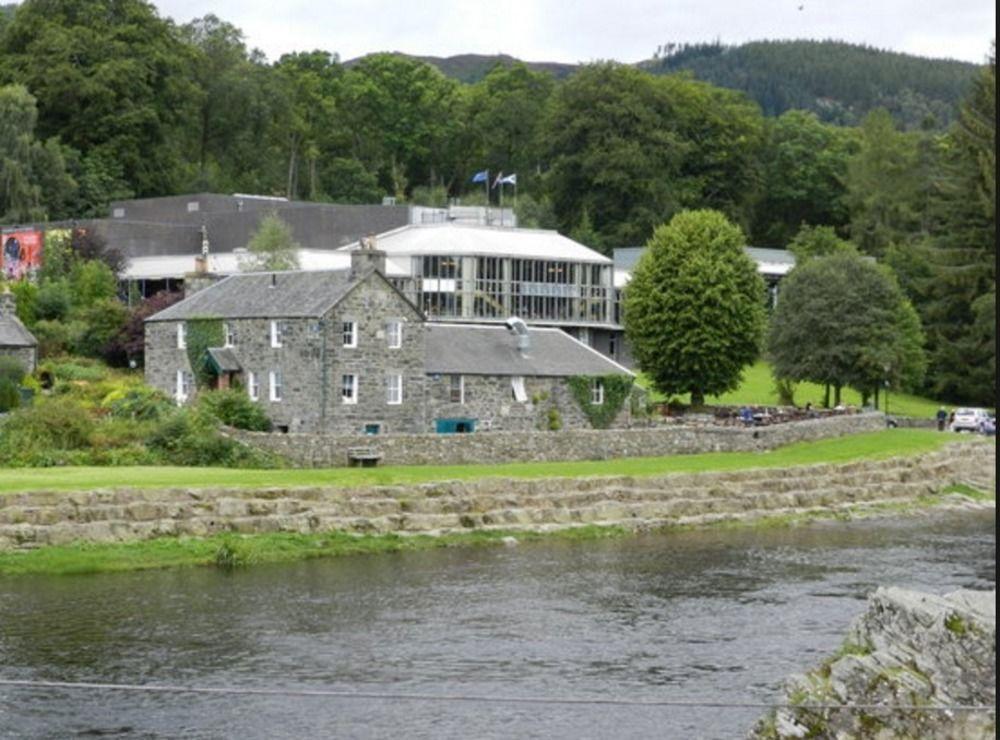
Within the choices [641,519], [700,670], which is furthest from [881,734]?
[641,519]

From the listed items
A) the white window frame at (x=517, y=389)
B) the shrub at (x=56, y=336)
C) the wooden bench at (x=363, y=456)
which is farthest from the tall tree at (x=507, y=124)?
the wooden bench at (x=363, y=456)

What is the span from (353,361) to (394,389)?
2.29 meters

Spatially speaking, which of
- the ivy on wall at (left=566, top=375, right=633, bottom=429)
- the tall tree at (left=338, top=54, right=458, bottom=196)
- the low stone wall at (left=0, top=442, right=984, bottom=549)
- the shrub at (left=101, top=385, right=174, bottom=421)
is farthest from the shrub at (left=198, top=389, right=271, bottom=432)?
the tall tree at (left=338, top=54, right=458, bottom=196)

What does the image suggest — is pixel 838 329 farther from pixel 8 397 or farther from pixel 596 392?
pixel 8 397

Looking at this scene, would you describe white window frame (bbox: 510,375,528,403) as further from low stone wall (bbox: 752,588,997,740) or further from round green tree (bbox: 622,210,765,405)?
low stone wall (bbox: 752,588,997,740)

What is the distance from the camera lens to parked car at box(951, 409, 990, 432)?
96812mm

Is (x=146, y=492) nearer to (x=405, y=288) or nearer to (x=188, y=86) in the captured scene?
(x=405, y=288)

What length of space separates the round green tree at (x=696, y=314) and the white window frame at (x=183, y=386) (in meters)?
26.3

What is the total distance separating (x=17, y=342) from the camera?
80.5m

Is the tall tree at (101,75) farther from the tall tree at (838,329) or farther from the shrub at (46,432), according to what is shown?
the shrub at (46,432)

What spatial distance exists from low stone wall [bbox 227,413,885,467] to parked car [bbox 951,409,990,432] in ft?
42.1

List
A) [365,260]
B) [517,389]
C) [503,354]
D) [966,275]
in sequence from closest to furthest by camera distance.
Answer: [365,260]
[517,389]
[503,354]
[966,275]

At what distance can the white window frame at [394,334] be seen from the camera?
7381 centimetres

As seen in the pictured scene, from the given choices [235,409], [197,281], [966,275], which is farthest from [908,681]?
[966,275]
